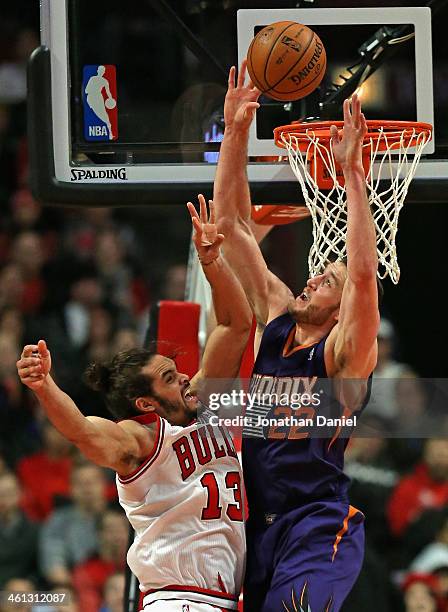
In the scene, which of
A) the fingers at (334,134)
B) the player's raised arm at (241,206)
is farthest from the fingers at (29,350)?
the fingers at (334,134)

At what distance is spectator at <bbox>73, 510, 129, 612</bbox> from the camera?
570 centimetres

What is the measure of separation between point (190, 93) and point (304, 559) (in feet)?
5.81

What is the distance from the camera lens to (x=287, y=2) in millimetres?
4074

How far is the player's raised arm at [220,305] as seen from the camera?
3.46 metres

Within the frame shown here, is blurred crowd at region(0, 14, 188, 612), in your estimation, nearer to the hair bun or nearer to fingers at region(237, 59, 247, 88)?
the hair bun

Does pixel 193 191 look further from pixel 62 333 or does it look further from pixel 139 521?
pixel 62 333

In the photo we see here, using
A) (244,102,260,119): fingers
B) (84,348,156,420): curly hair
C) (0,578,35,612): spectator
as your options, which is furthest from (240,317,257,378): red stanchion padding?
(0,578,35,612): spectator

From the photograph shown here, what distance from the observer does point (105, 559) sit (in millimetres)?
5844

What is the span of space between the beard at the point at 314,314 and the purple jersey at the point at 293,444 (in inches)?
2.5

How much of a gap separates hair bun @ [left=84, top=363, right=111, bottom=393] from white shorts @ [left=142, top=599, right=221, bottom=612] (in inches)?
27.0

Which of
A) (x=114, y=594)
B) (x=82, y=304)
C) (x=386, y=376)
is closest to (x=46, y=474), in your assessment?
(x=114, y=594)

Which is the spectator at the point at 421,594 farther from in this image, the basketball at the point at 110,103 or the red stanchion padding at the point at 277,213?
the basketball at the point at 110,103

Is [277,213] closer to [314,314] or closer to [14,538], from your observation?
[314,314]

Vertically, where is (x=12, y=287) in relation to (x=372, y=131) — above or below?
below
